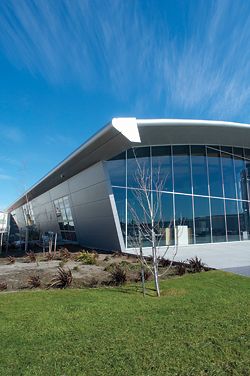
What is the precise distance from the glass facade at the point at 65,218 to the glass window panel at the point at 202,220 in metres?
11.8

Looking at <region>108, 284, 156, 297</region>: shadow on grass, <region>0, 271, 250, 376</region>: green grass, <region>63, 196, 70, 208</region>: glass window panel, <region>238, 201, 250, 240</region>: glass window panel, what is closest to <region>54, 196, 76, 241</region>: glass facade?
<region>63, 196, 70, 208</region>: glass window panel

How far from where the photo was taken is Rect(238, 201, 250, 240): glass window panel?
78.7ft

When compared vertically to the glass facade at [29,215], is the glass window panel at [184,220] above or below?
below

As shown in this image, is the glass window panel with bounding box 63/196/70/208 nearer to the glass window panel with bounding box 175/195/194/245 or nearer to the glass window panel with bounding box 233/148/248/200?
the glass window panel with bounding box 175/195/194/245

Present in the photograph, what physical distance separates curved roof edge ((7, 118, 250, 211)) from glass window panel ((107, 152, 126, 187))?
63 centimetres

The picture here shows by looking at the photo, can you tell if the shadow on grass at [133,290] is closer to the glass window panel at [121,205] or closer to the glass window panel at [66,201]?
the glass window panel at [121,205]

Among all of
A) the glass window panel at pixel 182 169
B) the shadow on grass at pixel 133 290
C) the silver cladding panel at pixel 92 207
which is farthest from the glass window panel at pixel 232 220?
the shadow on grass at pixel 133 290

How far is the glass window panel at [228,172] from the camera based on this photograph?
23953 mm

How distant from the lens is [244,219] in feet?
79.3

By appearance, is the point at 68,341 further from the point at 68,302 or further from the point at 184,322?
the point at 68,302

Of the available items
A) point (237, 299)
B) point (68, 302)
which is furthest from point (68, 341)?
point (237, 299)

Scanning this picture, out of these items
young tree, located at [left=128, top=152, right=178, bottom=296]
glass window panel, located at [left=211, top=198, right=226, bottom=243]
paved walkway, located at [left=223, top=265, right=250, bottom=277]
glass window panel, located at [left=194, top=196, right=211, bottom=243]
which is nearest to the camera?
young tree, located at [left=128, top=152, right=178, bottom=296]

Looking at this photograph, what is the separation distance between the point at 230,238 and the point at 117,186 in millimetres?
9251

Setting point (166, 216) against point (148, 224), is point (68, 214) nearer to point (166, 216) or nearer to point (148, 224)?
point (166, 216)
